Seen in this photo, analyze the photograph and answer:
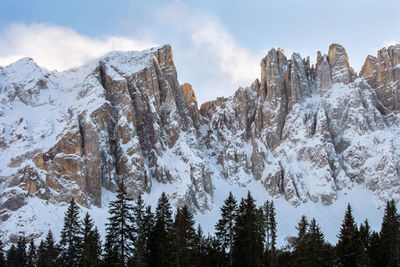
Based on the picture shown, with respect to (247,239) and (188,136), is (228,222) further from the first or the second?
(188,136)

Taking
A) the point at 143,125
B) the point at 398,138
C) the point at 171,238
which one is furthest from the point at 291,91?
the point at 171,238

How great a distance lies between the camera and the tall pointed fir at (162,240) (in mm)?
43406

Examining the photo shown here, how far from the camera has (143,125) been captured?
15650 centimetres

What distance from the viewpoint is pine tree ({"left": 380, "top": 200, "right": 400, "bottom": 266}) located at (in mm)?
48438

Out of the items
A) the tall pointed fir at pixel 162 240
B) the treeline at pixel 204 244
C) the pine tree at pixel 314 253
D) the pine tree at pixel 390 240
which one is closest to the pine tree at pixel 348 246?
the treeline at pixel 204 244

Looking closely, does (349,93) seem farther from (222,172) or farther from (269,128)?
(222,172)

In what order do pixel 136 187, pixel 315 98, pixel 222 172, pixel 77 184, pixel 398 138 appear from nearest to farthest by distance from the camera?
pixel 77 184, pixel 136 187, pixel 398 138, pixel 222 172, pixel 315 98

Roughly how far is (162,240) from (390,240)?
88.1ft

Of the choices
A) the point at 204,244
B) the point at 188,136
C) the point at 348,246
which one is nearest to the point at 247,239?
the point at 204,244

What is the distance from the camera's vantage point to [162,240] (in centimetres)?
4525

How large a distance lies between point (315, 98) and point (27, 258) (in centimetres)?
14047

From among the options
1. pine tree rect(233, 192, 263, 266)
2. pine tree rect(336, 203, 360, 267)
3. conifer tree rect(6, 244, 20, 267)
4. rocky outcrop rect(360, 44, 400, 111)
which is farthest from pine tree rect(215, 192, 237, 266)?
rocky outcrop rect(360, 44, 400, 111)

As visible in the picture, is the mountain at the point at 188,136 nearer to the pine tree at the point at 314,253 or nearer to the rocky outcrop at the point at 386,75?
the rocky outcrop at the point at 386,75

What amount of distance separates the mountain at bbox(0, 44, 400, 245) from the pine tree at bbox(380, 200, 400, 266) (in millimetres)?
89872
